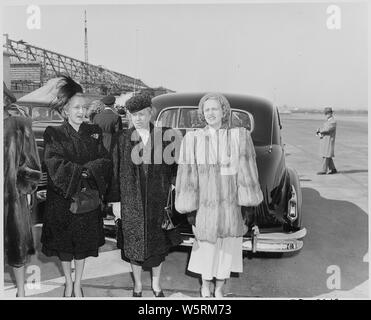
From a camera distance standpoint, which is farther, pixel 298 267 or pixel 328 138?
pixel 328 138

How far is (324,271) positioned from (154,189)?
5.29 feet

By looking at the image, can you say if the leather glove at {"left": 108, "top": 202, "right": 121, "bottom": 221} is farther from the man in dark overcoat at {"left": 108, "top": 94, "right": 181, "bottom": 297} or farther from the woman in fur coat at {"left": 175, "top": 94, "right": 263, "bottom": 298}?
the woman in fur coat at {"left": 175, "top": 94, "right": 263, "bottom": 298}

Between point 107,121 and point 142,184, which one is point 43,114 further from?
point 142,184

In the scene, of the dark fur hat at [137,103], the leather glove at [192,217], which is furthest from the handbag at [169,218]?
the dark fur hat at [137,103]

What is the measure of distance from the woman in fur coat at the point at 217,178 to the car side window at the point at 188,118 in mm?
738

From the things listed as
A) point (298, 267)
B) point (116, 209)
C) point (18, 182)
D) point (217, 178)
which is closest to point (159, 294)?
→ point (116, 209)

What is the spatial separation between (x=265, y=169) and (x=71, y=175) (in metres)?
1.51

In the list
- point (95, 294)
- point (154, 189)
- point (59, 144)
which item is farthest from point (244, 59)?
point (95, 294)

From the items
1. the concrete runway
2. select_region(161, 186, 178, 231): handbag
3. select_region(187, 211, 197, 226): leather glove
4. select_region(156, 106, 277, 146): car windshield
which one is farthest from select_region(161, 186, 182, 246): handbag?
select_region(156, 106, 277, 146): car windshield

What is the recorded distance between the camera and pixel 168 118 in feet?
12.3

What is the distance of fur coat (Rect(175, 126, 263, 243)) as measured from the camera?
2.89m

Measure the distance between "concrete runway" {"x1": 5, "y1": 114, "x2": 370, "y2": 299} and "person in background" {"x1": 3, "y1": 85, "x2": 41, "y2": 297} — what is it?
32 cm

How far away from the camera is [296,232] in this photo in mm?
3150
